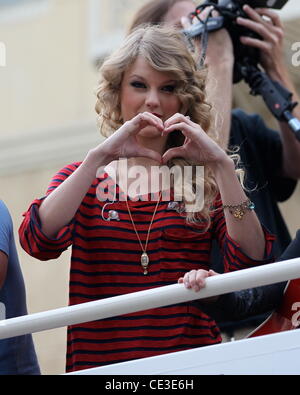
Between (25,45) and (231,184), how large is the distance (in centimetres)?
643

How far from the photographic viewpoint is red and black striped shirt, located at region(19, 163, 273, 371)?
10.0ft

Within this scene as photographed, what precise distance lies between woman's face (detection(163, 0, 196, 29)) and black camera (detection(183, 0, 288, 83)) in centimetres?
17

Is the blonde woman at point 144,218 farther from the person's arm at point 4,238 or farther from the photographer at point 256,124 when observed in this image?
the photographer at point 256,124

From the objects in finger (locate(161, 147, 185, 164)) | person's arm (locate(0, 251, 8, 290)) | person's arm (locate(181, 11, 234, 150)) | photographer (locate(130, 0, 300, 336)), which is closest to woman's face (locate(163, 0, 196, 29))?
photographer (locate(130, 0, 300, 336))

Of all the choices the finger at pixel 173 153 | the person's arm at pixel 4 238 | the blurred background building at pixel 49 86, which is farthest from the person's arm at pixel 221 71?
the blurred background building at pixel 49 86

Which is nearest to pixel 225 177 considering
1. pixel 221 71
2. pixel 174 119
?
pixel 174 119

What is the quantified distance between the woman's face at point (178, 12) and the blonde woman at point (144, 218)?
76cm

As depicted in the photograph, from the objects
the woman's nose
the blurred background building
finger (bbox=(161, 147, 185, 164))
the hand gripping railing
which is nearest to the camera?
the hand gripping railing

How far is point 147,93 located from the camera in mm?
3221

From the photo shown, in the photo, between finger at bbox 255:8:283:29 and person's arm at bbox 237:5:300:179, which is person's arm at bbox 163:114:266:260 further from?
finger at bbox 255:8:283:29

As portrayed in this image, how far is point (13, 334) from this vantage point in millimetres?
2795
